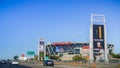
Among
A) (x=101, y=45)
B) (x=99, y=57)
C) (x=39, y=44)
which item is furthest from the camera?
(x=39, y=44)

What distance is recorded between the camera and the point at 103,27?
110 meters

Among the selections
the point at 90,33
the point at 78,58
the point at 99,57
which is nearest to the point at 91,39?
the point at 90,33

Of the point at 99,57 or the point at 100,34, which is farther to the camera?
the point at 99,57

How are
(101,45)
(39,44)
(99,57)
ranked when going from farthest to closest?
(39,44) → (99,57) → (101,45)

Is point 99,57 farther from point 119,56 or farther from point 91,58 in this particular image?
point 119,56

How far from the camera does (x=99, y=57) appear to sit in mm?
119438

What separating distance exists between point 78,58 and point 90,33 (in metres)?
77.8

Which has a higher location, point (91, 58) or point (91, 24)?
point (91, 24)

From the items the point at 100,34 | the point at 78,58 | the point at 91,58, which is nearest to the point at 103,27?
Answer: the point at 100,34

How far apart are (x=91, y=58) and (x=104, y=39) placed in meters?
8.29

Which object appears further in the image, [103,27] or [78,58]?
[78,58]

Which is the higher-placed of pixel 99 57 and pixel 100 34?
pixel 100 34

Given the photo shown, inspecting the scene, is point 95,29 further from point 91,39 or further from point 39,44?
point 39,44

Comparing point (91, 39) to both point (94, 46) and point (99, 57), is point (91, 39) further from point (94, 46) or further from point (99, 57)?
point (99, 57)
